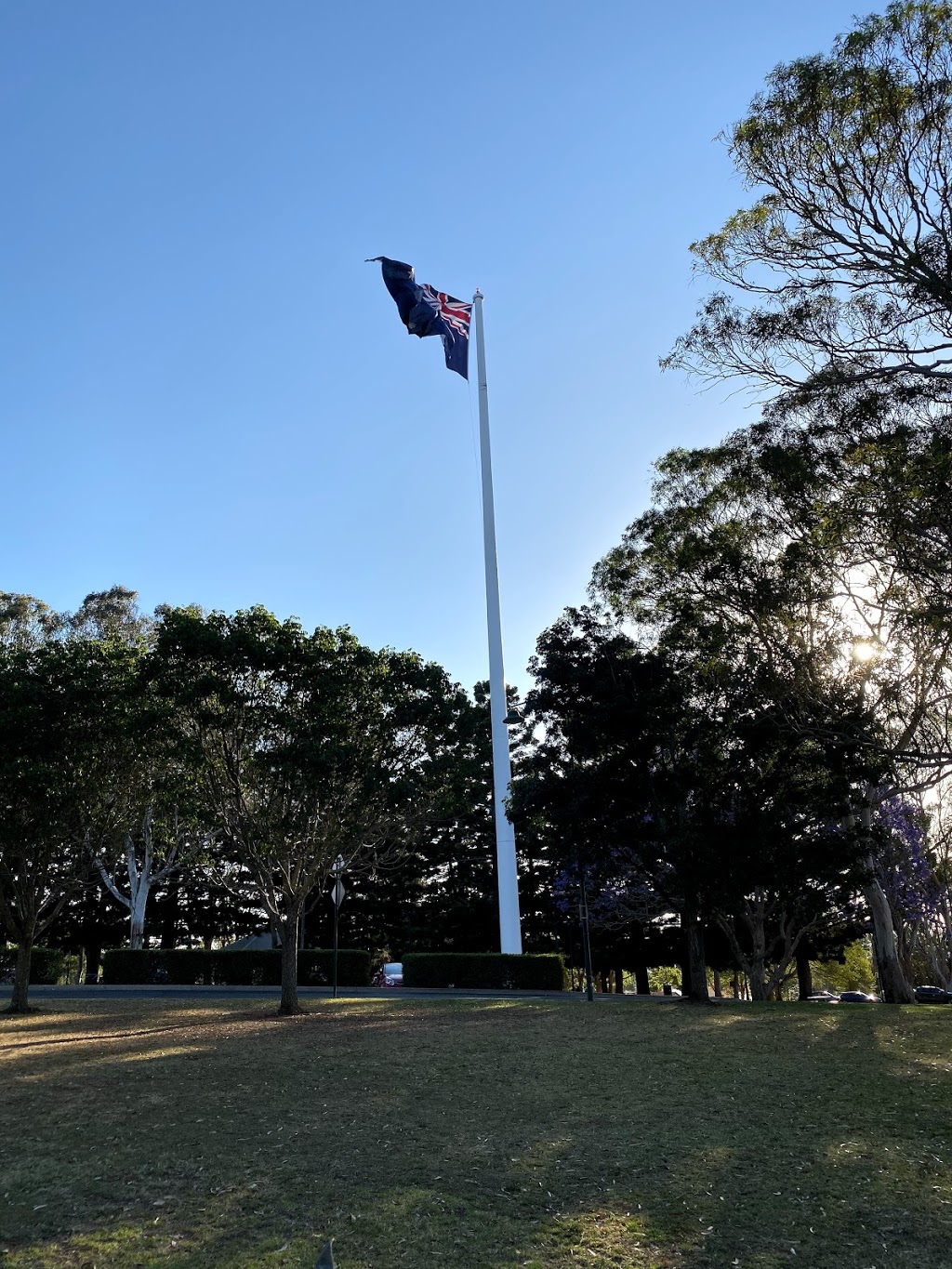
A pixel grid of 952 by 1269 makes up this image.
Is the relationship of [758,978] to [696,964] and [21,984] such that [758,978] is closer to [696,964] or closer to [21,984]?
[696,964]

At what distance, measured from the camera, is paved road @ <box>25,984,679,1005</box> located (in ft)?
85.5

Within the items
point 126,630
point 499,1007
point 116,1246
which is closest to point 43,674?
point 499,1007

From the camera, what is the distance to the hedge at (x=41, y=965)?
3325cm

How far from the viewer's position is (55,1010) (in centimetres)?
2289

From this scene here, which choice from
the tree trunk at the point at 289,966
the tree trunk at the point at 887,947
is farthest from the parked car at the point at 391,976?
the tree trunk at the point at 887,947

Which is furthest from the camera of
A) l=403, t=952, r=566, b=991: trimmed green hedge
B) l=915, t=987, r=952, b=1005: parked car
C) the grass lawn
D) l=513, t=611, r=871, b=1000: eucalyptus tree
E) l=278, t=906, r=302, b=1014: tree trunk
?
l=915, t=987, r=952, b=1005: parked car

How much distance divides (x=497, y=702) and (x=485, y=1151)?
23338 millimetres

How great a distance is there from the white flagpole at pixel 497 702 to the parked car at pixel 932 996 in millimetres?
19448

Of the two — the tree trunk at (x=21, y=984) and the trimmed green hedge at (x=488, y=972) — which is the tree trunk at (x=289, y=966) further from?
the trimmed green hedge at (x=488, y=972)

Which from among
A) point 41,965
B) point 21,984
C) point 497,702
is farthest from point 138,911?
point 497,702

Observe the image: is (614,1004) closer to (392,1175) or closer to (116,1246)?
(392,1175)

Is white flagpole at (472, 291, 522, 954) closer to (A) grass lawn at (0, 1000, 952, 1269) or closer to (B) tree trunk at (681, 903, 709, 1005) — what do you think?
(B) tree trunk at (681, 903, 709, 1005)

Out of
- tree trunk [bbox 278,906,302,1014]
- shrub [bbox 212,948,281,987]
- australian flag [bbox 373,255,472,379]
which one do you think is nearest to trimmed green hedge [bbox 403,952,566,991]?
shrub [bbox 212,948,281,987]

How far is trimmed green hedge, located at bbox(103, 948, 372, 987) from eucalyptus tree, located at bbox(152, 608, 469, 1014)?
11.6 m
